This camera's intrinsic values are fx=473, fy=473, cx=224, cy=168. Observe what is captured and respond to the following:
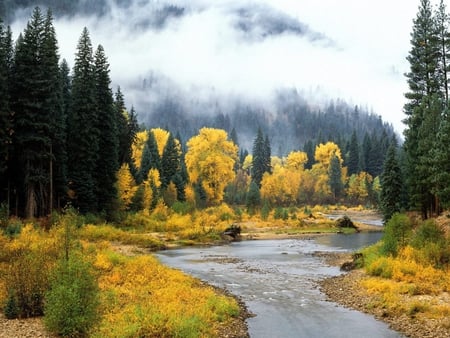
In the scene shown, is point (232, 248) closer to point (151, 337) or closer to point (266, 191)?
point (151, 337)

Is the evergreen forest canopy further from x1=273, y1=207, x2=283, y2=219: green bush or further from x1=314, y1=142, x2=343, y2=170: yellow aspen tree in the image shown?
x1=314, y1=142, x2=343, y2=170: yellow aspen tree

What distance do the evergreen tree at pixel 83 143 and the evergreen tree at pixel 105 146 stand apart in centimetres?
116

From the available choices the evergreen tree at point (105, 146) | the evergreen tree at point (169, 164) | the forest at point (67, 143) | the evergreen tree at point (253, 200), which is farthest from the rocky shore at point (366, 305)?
the evergreen tree at point (169, 164)

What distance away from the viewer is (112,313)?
16.5 meters

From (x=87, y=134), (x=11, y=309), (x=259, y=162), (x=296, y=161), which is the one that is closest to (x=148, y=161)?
(x=87, y=134)

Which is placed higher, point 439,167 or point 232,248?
point 439,167

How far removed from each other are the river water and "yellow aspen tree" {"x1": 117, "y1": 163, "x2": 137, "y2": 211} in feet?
51.1

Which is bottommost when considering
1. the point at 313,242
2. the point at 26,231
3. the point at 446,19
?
the point at 313,242

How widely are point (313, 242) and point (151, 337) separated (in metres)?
43.7

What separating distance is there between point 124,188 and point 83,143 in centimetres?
1189

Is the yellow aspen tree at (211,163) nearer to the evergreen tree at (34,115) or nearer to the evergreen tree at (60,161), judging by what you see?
the evergreen tree at (60,161)

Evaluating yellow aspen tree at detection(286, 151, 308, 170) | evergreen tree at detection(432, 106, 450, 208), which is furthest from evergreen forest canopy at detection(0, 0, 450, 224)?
yellow aspen tree at detection(286, 151, 308, 170)

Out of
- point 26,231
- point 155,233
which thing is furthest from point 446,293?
point 155,233

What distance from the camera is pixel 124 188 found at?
61562 millimetres
